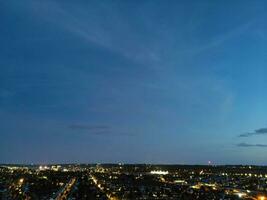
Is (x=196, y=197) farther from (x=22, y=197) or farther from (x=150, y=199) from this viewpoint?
(x=22, y=197)

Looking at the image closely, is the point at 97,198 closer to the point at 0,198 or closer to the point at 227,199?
the point at 0,198

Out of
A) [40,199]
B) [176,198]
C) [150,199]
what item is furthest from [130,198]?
[40,199]

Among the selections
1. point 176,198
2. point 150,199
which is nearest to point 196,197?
point 176,198

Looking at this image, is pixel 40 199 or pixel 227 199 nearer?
pixel 40 199

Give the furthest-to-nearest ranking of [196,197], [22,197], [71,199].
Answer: [196,197]
[22,197]
[71,199]

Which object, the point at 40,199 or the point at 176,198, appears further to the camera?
the point at 176,198

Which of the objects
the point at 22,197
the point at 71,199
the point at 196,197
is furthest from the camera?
the point at 196,197

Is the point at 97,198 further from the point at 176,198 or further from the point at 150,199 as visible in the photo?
the point at 176,198
